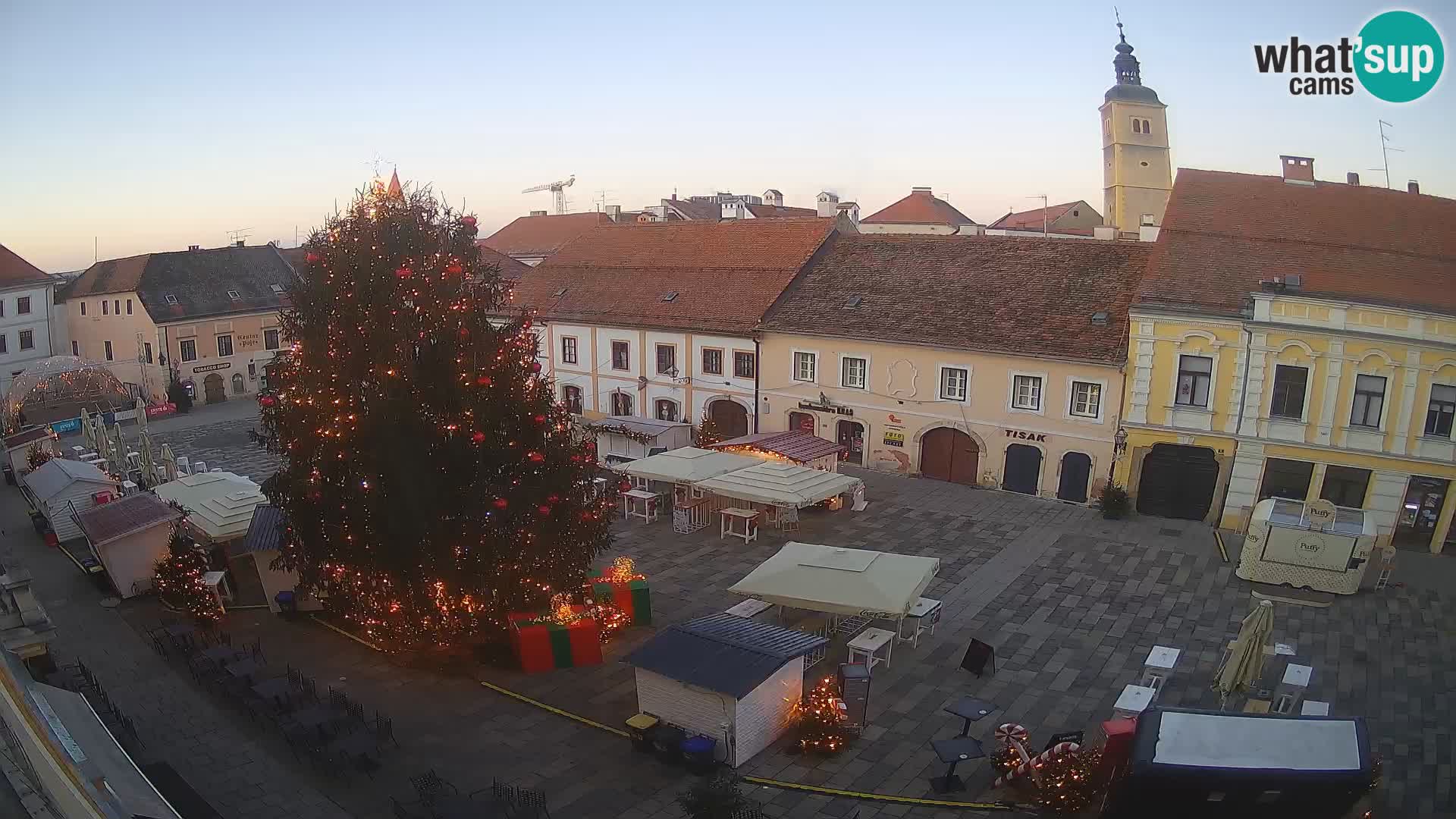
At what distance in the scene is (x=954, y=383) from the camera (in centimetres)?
2892

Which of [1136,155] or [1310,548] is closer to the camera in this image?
[1310,548]

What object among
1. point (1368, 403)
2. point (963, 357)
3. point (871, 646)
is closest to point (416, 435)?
point (871, 646)

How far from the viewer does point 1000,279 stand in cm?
3000

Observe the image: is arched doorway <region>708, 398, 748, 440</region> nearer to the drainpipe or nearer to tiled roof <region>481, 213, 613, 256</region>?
the drainpipe

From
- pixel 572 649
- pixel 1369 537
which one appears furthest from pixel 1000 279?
pixel 572 649

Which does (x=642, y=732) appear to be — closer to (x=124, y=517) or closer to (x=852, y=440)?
(x=124, y=517)

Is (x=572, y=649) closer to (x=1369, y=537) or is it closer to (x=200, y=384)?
(x=1369, y=537)

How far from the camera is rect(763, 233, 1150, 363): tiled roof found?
89.7ft

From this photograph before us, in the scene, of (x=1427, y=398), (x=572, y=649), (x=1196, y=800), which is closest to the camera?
(x=1196, y=800)

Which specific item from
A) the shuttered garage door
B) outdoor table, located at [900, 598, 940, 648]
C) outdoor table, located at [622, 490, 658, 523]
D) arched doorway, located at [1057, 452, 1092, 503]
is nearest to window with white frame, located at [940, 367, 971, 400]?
arched doorway, located at [1057, 452, 1092, 503]

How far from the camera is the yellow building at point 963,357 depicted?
27000mm

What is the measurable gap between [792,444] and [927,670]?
11704 mm

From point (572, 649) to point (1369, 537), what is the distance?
16.8 m

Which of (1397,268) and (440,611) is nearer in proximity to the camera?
(440,611)
